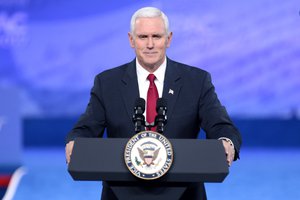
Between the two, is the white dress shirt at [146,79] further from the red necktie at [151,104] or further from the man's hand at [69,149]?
the man's hand at [69,149]

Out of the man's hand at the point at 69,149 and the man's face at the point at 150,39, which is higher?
the man's face at the point at 150,39

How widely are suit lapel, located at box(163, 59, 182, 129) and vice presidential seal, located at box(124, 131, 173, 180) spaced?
0.38m

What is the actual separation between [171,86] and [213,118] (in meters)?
0.20

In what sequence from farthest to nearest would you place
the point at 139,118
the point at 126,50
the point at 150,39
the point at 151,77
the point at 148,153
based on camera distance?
1. the point at 126,50
2. the point at 151,77
3. the point at 150,39
4. the point at 139,118
5. the point at 148,153

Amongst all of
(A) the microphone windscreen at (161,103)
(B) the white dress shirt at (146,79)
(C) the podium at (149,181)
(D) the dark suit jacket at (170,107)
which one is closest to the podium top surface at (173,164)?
(C) the podium at (149,181)

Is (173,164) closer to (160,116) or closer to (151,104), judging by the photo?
(160,116)

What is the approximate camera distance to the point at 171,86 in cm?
256

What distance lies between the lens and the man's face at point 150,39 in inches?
95.6

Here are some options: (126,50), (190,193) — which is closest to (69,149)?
(190,193)

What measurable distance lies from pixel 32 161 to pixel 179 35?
2.38 meters

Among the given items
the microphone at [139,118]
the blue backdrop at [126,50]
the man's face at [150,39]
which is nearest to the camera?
the microphone at [139,118]

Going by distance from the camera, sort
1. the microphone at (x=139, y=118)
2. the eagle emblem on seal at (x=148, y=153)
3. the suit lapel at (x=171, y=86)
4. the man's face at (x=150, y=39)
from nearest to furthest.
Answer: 1. the eagle emblem on seal at (x=148, y=153)
2. the microphone at (x=139, y=118)
3. the man's face at (x=150, y=39)
4. the suit lapel at (x=171, y=86)

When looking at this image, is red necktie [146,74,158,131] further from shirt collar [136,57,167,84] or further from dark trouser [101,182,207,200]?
dark trouser [101,182,207,200]

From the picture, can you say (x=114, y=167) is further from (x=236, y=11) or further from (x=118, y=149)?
(x=236, y=11)
